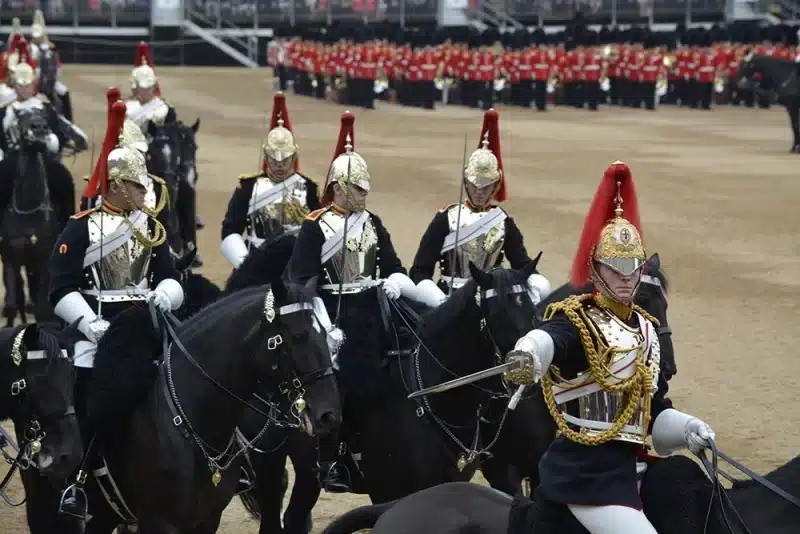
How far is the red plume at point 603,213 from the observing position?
443 cm

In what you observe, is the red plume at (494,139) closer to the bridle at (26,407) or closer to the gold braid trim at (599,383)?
the bridle at (26,407)

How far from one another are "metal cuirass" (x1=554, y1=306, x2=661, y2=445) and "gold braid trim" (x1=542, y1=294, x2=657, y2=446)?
0.04 feet

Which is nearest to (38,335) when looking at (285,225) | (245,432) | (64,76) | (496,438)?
(245,432)

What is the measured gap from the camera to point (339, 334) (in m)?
5.79

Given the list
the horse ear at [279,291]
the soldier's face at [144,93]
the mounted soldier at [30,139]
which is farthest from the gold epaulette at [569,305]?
the soldier's face at [144,93]

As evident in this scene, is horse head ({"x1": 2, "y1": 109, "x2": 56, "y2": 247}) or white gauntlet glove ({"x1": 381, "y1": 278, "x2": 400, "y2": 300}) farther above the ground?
white gauntlet glove ({"x1": 381, "y1": 278, "x2": 400, "y2": 300})

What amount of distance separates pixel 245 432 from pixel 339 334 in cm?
89

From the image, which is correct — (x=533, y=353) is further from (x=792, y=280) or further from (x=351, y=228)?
(x=792, y=280)

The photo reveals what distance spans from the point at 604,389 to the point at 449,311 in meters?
2.17

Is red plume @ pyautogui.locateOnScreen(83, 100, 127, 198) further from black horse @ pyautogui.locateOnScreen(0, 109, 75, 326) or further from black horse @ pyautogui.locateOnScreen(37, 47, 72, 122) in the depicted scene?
black horse @ pyautogui.locateOnScreen(37, 47, 72, 122)

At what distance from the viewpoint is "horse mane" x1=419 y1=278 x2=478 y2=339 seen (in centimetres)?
636

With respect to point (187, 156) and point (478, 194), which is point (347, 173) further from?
point (187, 156)

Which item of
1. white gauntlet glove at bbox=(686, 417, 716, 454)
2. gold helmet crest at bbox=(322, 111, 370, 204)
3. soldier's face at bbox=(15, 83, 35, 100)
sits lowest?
soldier's face at bbox=(15, 83, 35, 100)

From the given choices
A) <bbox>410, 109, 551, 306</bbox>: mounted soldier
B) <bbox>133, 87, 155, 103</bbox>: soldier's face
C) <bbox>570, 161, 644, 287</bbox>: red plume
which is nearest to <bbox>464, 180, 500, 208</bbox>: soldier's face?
<bbox>410, 109, 551, 306</bbox>: mounted soldier
